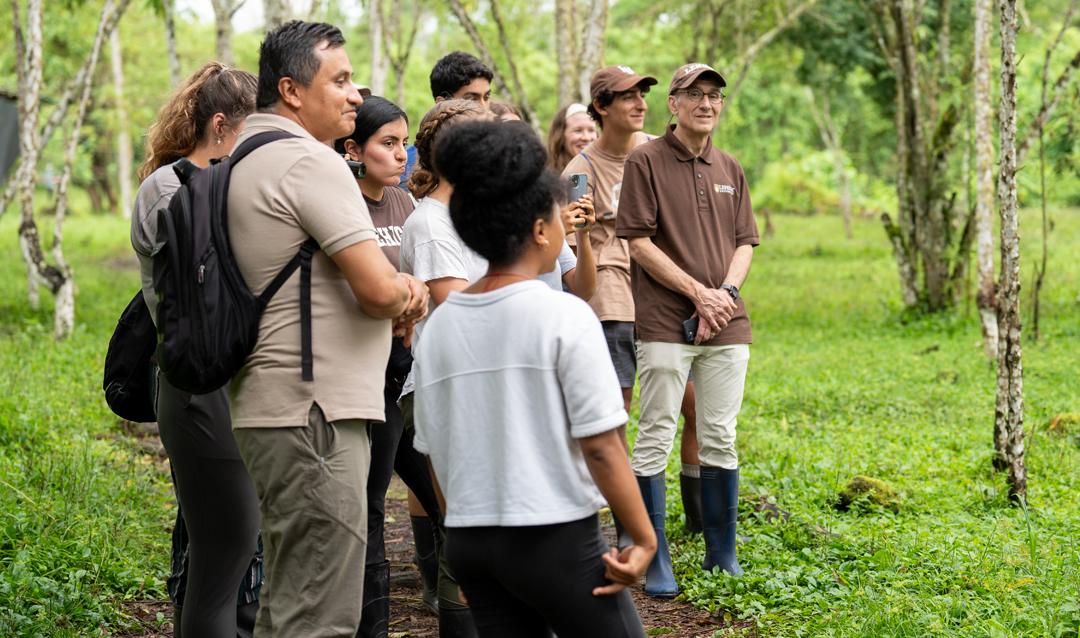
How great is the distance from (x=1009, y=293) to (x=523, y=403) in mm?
4277

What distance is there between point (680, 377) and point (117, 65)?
3046 cm

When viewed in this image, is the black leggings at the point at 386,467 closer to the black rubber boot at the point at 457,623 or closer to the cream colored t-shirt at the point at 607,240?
the black rubber boot at the point at 457,623

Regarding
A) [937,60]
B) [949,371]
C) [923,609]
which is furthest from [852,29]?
[923,609]

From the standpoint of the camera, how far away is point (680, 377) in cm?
554

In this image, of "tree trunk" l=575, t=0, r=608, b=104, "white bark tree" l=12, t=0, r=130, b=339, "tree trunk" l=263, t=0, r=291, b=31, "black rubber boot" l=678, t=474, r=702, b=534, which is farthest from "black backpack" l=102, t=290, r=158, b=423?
"white bark tree" l=12, t=0, r=130, b=339

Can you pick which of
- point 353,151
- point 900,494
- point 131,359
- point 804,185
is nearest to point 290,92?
point 353,151

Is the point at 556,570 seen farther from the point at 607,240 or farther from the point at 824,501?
the point at 824,501

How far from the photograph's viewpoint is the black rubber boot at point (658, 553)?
548 centimetres

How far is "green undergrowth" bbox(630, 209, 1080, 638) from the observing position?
15.2ft

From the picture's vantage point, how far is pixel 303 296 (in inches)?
129

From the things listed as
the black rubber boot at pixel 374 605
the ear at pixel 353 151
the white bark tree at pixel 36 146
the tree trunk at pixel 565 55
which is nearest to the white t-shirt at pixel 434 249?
the ear at pixel 353 151

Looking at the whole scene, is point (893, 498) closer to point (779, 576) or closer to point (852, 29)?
point (779, 576)

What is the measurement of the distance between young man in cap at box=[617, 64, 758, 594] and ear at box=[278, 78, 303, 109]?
Result: 7.80 ft

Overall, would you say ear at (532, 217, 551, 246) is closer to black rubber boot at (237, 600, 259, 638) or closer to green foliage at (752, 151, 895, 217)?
black rubber boot at (237, 600, 259, 638)
